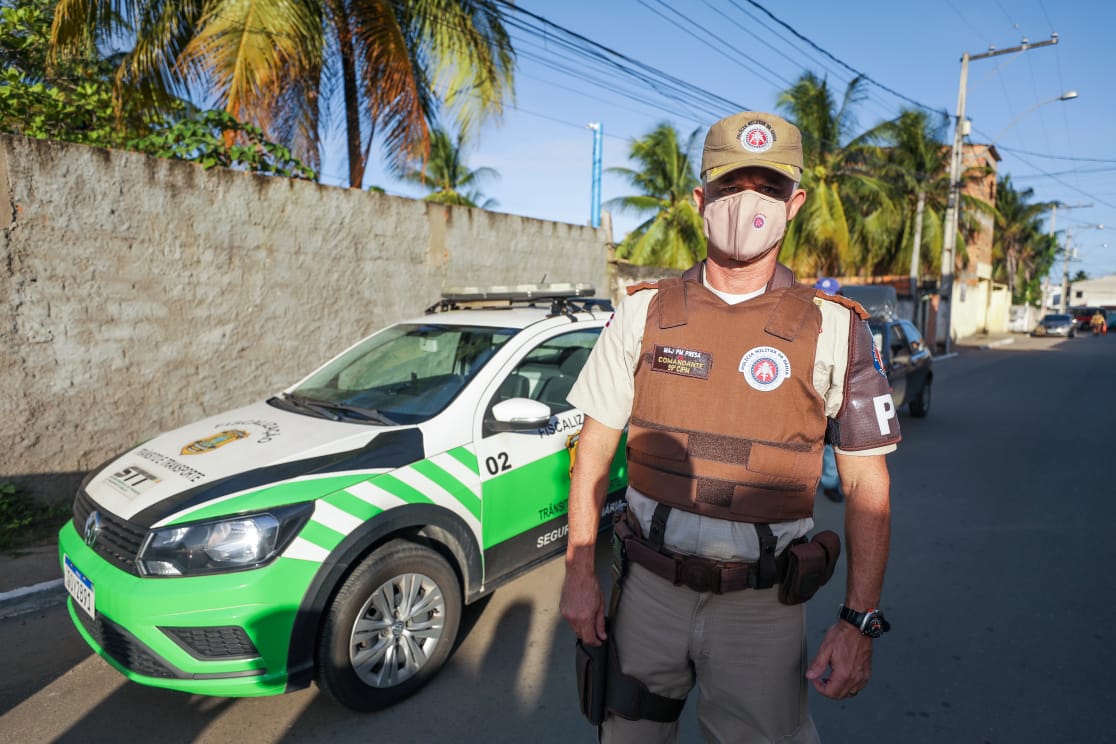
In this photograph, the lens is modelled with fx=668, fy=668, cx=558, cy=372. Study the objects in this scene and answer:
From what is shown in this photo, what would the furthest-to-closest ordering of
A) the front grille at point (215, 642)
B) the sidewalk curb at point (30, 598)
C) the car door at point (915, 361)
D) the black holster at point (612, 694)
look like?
the car door at point (915, 361) → the sidewalk curb at point (30, 598) → the front grille at point (215, 642) → the black holster at point (612, 694)

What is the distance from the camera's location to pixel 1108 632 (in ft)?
10.8

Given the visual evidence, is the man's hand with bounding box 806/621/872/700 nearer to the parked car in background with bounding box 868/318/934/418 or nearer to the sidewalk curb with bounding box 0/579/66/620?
the sidewalk curb with bounding box 0/579/66/620

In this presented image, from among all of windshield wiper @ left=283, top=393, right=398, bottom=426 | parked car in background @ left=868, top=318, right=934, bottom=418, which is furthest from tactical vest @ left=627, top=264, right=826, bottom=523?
parked car in background @ left=868, top=318, right=934, bottom=418

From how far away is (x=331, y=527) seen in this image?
242 cm

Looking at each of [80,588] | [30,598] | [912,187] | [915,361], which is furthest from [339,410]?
[912,187]

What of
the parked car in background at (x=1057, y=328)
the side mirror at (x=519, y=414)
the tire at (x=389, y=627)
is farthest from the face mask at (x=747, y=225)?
the parked car in background at (x=1057, y=328)

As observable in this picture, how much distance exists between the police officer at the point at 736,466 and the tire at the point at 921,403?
8268 mm

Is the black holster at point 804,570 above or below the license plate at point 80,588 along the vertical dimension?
above

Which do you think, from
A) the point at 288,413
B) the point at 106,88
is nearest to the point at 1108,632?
the point at 288,413

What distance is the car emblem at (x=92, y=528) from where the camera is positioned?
2549 millimetres

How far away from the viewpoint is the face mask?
63.8 inches

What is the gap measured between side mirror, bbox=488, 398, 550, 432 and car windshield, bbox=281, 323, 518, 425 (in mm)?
259

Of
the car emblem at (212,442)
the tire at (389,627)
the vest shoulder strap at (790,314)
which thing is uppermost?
the vest shoulder strap at (790,314)

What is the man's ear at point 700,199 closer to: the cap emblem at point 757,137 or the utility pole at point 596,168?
the cap emblem at point 757,137
